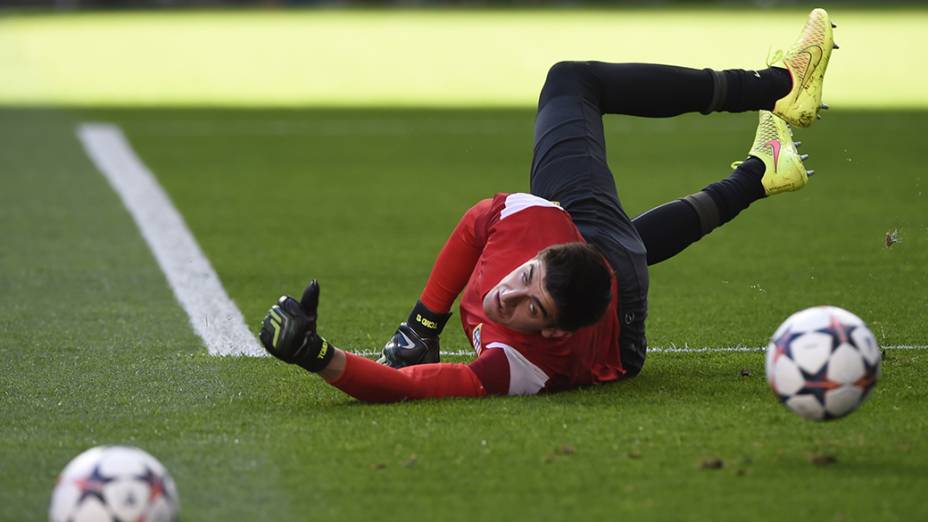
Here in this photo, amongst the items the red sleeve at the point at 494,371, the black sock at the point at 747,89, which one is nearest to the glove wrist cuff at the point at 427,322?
the red sleeve at the point at 494,371

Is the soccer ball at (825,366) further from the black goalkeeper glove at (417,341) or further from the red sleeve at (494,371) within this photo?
the black goalkeeper glove at (417,341)

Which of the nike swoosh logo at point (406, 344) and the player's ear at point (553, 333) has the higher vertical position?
the player's ear at point (553, 333)

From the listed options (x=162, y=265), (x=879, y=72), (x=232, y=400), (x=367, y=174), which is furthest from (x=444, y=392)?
(x=879, y=72)

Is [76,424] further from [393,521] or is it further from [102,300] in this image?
[102,300]

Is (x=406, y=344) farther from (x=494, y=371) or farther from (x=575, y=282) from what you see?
(x=575, y=282)

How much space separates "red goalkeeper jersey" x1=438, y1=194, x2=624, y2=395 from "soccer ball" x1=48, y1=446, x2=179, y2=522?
1.59m

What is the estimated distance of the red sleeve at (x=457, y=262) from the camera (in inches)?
215

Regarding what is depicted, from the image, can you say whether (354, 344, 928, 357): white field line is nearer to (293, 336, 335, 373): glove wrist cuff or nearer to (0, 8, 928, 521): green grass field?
(0, 8, 928, 521): green grass field

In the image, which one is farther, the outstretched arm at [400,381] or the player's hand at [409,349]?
the player's hand at [409,349]

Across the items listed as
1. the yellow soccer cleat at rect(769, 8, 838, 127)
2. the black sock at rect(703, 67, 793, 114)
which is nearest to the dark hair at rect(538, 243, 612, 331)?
the black sock at rect(703, 67, 793, 114)

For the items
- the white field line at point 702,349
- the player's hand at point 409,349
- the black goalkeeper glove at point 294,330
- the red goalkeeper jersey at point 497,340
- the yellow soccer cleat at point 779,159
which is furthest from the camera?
the yellow soccer cleat at point 779,159

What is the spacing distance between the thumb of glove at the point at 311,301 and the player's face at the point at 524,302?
0.57m

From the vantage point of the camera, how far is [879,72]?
62.4 ft

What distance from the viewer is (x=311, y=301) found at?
185 inches
